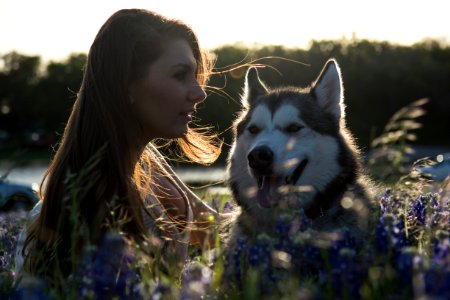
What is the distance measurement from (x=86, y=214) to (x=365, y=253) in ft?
6.85

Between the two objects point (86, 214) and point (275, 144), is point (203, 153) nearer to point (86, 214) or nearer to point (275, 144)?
point (275, 144)

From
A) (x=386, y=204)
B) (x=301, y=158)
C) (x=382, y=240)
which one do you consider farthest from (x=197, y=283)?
(x=301, y=158)

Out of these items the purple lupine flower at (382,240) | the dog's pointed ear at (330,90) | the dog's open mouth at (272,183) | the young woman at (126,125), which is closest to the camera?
the purple lupine flower at (382,240)

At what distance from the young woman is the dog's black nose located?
679 millimetres

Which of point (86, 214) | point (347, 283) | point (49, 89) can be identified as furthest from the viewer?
point (49, 89)

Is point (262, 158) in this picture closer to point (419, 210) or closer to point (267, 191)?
point (267, 191)

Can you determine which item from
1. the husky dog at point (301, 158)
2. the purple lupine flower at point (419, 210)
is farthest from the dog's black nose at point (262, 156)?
the purple lupine flower at point (419, 210)

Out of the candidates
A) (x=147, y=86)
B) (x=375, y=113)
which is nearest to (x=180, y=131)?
(x=147, y=86)

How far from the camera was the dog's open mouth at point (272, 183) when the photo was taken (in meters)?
4.73

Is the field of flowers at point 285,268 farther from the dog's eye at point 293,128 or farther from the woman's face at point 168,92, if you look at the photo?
the woman's face at point 168,92

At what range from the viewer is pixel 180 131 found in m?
5.31

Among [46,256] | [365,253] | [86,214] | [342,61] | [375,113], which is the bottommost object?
[375,113]

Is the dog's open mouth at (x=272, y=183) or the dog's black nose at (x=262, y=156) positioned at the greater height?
the dog's black nose at (x=262, y=156)

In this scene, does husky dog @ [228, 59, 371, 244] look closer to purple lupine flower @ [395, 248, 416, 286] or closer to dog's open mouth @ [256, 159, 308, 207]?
dog's open mouth @ [256, 159, 308, 207]
